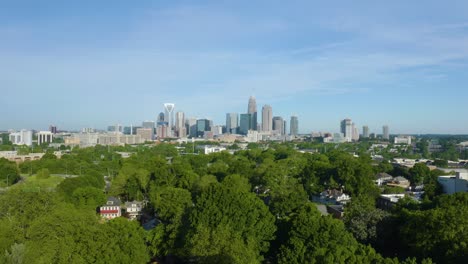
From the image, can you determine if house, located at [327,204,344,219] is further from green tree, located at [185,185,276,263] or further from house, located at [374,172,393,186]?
house, located at [374,172,393,186]

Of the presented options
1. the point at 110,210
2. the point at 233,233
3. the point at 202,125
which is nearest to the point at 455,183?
the point at 233,233

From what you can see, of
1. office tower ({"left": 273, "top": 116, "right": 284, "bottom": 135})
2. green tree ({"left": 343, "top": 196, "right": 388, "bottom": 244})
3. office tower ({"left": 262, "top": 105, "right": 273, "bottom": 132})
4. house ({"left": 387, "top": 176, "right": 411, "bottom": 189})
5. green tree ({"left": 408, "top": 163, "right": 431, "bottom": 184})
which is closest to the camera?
green tree ({"left": 343, "top": 196, "right": 388, "bottom": 244})

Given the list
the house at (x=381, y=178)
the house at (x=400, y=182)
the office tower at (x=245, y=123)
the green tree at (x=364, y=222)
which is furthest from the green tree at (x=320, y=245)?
the office tower at (x=245, y=123)

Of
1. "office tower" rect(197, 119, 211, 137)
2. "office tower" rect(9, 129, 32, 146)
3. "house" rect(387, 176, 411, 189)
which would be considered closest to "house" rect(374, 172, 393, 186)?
"house" rect(387, 176, 411, 189)

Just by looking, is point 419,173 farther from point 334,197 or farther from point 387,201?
point 387,201

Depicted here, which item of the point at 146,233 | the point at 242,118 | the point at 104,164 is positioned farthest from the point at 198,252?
the point at 242,118
